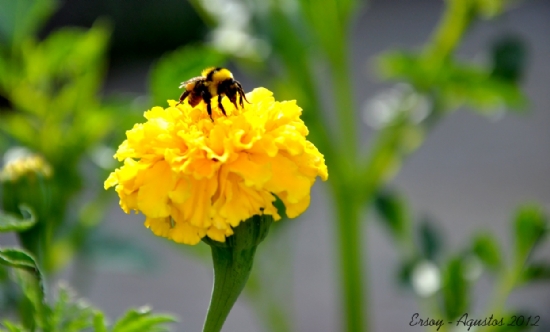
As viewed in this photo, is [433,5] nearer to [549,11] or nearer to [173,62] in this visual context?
[549,11]

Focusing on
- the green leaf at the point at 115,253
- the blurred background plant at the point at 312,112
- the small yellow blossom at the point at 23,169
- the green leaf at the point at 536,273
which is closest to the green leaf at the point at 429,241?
the blurred background plant at the point at 312,112

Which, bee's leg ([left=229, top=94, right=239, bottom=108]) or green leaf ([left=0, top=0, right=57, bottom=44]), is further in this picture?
green leaf ([left=0, top=0, right=57, bottom=44])

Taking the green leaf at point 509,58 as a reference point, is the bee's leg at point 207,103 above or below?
above

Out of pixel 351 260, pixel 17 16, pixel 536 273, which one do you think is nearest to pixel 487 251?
pixel 536 273

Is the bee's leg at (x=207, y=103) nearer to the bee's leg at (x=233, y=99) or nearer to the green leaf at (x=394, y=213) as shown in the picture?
the bee's leg at (x=233, y=99)

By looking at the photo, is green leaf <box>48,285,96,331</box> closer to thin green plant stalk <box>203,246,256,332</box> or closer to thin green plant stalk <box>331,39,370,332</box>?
thin green plant stalk <box>203,246,256,332</box>

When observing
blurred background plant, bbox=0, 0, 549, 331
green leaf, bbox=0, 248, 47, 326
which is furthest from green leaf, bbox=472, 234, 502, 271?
green leaf, bbox=0, 248, 47, 326
